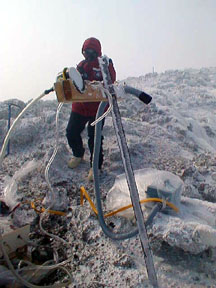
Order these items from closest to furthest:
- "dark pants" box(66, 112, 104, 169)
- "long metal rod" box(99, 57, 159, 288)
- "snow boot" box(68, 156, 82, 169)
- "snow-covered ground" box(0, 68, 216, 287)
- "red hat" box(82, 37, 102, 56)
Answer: "long metal rod" box(99, 57, 159, 288)
"snow-covered ground" box(0, 68, 216, 287)
"red hat" box(82, 37, 102, 56)
"dark pants" box(66, 112, 104, 169)
"snow boot" box(68, 156, 82, 169)

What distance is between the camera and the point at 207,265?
1.64 meters

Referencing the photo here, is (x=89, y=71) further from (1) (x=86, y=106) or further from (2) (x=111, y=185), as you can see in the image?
(2) (x=111, y=185)

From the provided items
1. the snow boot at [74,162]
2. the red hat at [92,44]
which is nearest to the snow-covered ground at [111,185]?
Result: the snow boot at [74,162]

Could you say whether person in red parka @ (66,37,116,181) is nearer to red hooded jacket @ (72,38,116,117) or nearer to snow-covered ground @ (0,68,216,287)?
red hooded jacket @ (72,38,116,117)

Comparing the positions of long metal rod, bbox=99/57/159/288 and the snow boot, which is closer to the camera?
long metal rod, bbox=99/57/159/288

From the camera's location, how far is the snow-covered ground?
5.41ft

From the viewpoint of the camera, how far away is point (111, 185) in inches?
109

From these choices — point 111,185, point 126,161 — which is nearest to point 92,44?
point 111,185

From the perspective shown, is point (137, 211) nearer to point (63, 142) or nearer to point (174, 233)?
point (174, 233)

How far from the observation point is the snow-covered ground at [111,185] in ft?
5.41

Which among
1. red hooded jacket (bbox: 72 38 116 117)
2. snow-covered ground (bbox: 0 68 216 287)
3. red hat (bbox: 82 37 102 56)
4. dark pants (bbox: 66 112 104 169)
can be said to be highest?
red hat (bbox: 82 37 102 56)

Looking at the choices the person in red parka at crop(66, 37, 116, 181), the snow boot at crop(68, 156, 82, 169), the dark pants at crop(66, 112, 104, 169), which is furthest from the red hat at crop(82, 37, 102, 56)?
the snow boot at crop(68, 156, 82, 169)

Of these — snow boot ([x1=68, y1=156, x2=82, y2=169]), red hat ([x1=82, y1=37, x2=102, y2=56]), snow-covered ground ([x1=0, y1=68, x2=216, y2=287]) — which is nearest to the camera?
snow-covered ground ([x1=0, y1=68, x2=216, y2=287])

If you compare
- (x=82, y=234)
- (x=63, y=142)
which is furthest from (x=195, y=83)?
(x=82, y=234)
